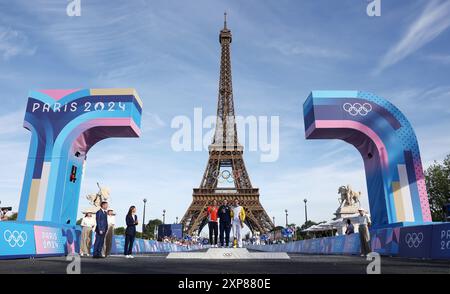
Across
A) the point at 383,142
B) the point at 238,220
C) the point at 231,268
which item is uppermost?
the point at 383,142

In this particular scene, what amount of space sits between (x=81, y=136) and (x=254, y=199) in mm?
44497

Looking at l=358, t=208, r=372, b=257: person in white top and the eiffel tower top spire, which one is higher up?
the eiffel tower top spire

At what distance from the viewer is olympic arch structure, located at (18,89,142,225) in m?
14.9

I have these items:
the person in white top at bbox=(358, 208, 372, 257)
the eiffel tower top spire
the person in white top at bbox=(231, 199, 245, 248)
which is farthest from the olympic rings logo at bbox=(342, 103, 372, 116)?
the eiffel tower top spire

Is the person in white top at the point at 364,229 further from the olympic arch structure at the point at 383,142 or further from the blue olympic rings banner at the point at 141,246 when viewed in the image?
the blue olympic rings banner at the point at 141,246

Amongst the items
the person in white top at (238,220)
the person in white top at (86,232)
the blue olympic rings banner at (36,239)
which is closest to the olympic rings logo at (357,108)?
the person in white top at (238,220)

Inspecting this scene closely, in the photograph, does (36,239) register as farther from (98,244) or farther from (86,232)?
(98,244)

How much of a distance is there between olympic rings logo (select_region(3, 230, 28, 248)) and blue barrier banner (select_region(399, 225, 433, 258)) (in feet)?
40.5

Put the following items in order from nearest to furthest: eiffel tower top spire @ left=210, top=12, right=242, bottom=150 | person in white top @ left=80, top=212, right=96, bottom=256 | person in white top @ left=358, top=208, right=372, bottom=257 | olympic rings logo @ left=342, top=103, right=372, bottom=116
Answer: person in white top @ left=358, top=208, right=372, bottom=257 → person in white top @ left=80, top=212, right=96, bottom=256 → olympic rings logo @ left=342, top=103, right=372, bottom=116 → eiffel tower top spire @ left=210, top=12, right=242, bottom=150

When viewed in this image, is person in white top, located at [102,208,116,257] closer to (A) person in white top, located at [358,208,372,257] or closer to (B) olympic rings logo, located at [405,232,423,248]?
(A) person in white top, located at [358,208,372,257]

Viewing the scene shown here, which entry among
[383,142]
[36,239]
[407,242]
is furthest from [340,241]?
[36,239]

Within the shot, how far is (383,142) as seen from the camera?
1551 centimetres

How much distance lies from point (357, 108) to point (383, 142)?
186cm
